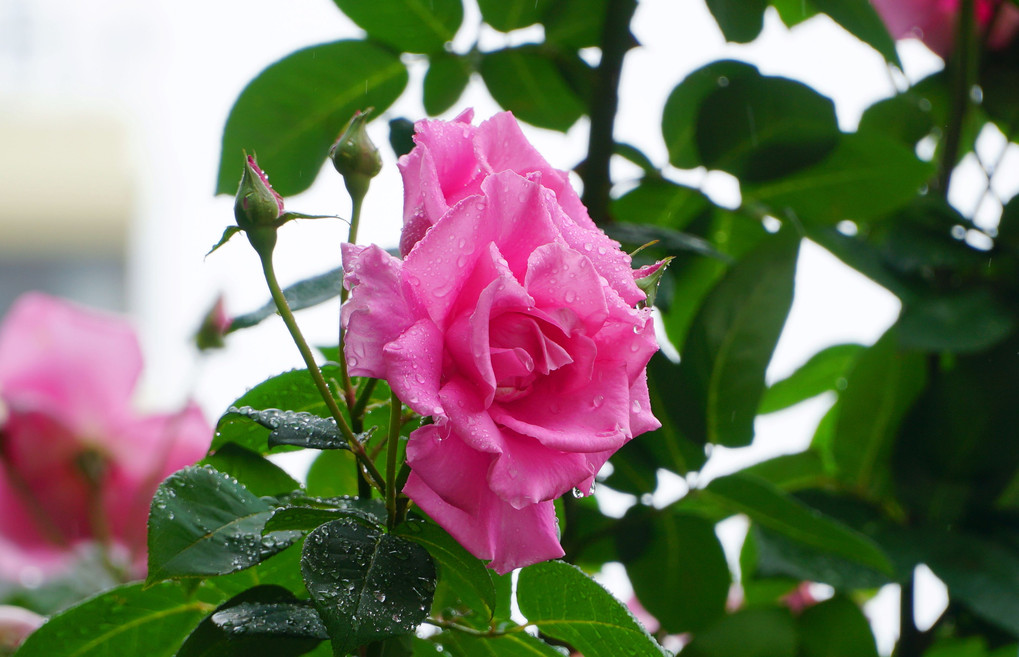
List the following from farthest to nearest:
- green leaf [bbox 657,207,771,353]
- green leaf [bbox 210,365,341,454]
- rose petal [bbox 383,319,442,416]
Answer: green leaf [bbox 657,207,771,353], green leaf [bbox 210,365,341,454], rose petal [bbox 383,319,442,416]

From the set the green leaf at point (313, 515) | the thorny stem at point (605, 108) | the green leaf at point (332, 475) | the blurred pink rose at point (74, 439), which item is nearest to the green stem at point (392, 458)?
the green leaf at point (313, 515)

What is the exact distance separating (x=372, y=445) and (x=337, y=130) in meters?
0.23

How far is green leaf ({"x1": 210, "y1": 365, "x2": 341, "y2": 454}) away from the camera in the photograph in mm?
312

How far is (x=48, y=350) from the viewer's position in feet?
1.99

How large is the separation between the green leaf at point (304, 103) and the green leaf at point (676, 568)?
0.24 m

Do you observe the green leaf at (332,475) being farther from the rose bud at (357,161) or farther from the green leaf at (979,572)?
the green leaf at (979,572)

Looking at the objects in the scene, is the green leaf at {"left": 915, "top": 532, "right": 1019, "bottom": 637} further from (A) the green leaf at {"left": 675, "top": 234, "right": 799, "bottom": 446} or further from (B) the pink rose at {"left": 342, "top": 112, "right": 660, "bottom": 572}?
(B) the pink rose at {"left": 342, "top": 112, "right": 660, "bottom": 572}

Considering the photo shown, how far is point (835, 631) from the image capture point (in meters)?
0.54

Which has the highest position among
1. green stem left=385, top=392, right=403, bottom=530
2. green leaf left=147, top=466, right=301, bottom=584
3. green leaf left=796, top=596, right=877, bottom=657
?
green stem left=385, top=392, right=403, bottom=530

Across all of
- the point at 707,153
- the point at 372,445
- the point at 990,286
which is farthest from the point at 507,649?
the point at 990,286

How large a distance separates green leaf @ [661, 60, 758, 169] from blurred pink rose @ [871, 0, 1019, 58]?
18 cm

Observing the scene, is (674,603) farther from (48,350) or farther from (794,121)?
(48,350)

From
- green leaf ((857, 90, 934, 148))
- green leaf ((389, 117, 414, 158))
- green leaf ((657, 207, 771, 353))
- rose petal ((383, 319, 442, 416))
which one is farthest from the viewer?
green leaf ((857, 90, 934, 148))

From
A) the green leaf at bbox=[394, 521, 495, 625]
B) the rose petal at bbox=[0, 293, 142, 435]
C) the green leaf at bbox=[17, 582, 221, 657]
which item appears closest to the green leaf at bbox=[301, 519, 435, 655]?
the green leaf at bbox=[394, 521, 495, 625]
